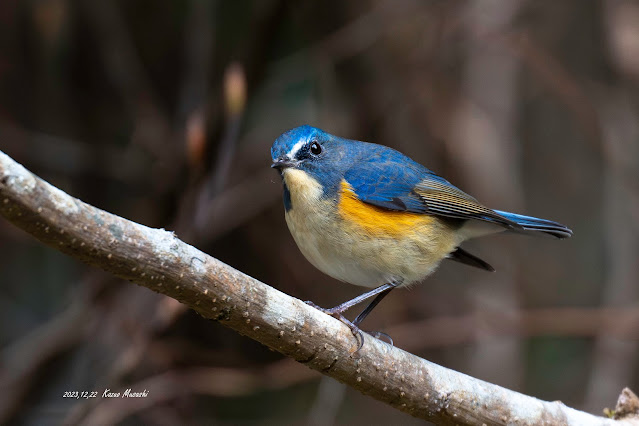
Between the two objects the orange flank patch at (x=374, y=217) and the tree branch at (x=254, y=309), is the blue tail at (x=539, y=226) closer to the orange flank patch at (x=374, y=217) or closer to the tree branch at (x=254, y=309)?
the orange flank patch at (x=374, y=217)

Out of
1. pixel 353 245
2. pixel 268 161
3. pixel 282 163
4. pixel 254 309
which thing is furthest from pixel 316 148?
pixel 268 161

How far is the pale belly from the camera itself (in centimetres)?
313

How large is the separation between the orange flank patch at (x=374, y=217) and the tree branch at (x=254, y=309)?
0.68 m

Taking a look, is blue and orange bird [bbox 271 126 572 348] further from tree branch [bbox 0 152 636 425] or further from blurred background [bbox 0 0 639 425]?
blurred background [bbox 0 0 639 425]

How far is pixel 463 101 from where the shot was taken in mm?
5977

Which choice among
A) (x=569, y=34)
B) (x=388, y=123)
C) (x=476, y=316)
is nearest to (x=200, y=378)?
(x=476, y=316)

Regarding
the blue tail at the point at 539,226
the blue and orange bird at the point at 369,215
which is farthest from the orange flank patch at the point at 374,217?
the blue tail at the point at 539,226

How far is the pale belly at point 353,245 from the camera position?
3135 millimetres

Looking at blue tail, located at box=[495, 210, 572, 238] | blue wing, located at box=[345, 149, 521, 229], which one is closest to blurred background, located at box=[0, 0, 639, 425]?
blue wing, located at box=[345, 149, 521, 229]

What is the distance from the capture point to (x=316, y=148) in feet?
11.4

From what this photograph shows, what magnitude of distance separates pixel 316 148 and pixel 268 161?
2046mm

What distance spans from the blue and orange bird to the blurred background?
1.21 metres

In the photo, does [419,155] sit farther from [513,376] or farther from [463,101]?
[513,376]

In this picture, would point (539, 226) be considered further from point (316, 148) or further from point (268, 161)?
point (268, 161)
